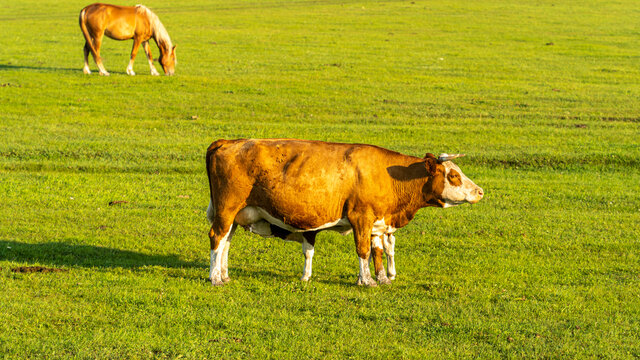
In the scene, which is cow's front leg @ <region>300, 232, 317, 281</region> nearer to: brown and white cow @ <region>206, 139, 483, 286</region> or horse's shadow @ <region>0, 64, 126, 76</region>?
brown and white cow @ <region>206, 139, 483, 286</region>

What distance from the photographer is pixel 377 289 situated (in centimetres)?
1127

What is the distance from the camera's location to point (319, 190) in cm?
1104

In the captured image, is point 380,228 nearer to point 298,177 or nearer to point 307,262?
point 307,262

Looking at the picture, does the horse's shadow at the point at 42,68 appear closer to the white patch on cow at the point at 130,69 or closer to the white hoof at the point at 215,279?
the white patch on cow at the point at 130,69

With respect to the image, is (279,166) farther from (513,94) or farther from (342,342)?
(513,94)

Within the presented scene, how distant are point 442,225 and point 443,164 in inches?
174

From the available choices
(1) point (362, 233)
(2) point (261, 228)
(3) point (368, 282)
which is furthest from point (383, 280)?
(2) point (261, 228)

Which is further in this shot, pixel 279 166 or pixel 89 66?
pixel 89 66

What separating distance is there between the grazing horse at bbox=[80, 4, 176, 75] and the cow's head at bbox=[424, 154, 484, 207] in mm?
23885

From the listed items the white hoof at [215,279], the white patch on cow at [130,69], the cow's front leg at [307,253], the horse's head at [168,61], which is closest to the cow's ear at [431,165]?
the cow's front leg at [307,253]

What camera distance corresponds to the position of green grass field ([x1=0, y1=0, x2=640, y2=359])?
967 centimetres

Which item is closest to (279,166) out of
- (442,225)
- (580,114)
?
(442,225)

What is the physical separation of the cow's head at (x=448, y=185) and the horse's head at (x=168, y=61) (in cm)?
2385

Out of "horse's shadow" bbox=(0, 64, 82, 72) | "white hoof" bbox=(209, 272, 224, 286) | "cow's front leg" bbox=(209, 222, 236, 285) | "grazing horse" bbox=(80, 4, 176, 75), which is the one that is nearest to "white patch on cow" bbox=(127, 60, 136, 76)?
"grazing horse" bbox=(80, 4, 176, 75)
